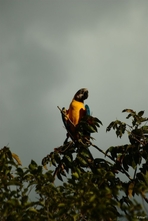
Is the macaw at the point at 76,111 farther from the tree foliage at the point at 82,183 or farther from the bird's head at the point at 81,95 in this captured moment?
the tree foliage at the point at 82,183

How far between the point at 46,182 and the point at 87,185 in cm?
67

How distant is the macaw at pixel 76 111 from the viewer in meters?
9.52

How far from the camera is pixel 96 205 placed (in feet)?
12.3

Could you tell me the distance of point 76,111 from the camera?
9797 mm

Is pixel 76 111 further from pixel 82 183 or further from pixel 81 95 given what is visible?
pixel 82 183

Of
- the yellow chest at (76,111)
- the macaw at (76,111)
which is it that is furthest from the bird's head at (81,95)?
the yellow chest at (76,111)

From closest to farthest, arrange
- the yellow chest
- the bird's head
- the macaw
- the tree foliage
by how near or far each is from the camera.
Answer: the tree foliage
the macaw
the yellow chest
the bird's head

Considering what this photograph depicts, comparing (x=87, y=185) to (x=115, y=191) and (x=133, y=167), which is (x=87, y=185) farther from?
(x=133, y=167)

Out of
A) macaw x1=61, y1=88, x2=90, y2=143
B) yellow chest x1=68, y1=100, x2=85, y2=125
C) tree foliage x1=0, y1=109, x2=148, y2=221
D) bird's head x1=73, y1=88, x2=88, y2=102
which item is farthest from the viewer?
bird's head x1=73, y1=88, x2=88, y2=102

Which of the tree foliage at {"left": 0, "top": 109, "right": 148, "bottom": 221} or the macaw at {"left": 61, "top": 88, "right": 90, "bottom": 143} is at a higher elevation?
the macaw at {"left": 61, "top": 88, "right": 90, "bottom": 143}

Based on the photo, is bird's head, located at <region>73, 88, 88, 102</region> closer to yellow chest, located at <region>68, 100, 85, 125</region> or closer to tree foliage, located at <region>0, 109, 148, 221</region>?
yellow chest, located at <region>68, 100, 85, 125</region>

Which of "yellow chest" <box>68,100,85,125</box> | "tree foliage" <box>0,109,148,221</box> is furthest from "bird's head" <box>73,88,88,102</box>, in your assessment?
"tree foliage" <box>0,109,148,221</box>

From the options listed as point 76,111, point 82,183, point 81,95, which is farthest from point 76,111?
point 82,183

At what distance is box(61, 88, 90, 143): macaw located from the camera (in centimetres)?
952
